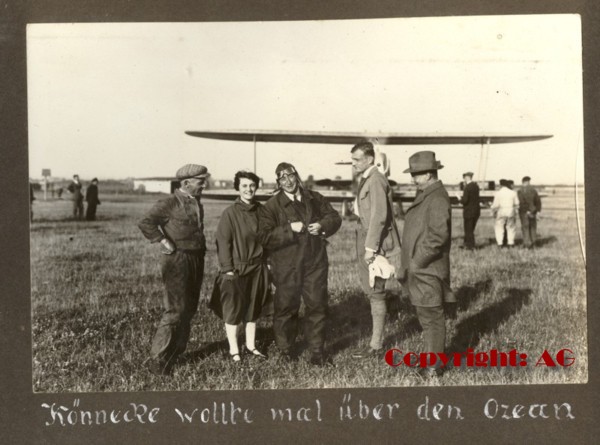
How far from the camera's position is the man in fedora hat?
364 cm

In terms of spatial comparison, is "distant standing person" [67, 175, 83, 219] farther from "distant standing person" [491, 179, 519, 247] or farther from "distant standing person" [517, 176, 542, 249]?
"distant standing person" [491, 179, 519, 247]

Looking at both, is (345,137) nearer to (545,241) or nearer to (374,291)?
(374,291)

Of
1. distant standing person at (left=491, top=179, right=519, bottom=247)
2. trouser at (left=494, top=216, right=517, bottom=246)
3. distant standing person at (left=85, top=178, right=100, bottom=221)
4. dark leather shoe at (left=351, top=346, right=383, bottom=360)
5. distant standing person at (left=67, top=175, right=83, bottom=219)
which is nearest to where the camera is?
dark leather shoe at (left=351, top=346, right=383, bottom=360)

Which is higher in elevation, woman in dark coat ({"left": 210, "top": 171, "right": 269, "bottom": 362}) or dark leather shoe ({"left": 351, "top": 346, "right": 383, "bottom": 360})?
woman in dark coat ({"left": 210, "top": 171, "right": 269, "bottom": 362})

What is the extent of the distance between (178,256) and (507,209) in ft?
15.9

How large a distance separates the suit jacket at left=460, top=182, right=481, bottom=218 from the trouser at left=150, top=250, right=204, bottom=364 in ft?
10.6

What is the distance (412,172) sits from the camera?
3.75 meters

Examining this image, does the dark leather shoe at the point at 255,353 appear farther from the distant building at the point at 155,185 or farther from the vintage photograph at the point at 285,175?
the distant building at the point at 155,185

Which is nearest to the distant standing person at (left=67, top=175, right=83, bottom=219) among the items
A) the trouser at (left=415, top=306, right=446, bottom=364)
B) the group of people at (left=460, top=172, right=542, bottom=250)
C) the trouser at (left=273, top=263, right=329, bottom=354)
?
the trouser at (left=273, top=263, right=329, bottom=354)

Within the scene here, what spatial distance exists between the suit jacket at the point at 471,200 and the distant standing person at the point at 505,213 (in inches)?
9.8

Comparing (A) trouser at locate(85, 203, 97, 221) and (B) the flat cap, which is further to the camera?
(A) trouser at locate(85, 203, 97, 221)

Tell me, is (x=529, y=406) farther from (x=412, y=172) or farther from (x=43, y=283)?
(x=43, y=283)

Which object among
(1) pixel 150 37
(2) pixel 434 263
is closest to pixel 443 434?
(2) pixel 434 263

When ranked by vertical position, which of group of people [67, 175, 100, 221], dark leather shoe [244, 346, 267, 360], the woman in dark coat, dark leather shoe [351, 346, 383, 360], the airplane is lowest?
dark leather shoe [351, 346, 383, 360]
